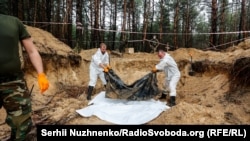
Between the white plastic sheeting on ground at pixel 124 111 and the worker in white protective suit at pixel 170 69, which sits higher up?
the worker in white protective suit at pixel 170 69

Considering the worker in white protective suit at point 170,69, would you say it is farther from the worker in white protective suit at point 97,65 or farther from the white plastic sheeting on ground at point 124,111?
the worker in white protective suit at point 97,65

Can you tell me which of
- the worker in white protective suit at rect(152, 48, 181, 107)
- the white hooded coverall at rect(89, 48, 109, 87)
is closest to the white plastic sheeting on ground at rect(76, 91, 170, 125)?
the worker in white protective suit at rect(152, 48, 181, 107)

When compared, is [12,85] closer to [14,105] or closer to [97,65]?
[14,105]

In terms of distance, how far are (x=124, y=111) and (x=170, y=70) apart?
2.27 metres

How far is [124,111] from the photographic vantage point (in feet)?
21.5

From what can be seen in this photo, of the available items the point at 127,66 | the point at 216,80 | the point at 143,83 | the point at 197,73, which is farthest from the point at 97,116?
the point at 127,66

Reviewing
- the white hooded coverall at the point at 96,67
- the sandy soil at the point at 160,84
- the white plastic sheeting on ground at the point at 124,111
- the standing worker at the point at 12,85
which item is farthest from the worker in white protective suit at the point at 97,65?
the standing worker at the point at 12,85

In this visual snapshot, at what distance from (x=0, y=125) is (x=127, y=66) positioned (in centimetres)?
1017

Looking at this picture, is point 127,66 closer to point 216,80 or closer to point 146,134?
point 216,80

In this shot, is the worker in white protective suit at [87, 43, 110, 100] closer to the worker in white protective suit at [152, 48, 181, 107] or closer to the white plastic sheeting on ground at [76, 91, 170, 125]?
the white plastic sheeting on ground at [76, 91, 170, 125]

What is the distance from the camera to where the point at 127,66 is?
15406 millimetres

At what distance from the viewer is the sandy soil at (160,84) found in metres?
5.82

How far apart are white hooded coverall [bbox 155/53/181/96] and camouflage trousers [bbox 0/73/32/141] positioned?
5.07 meters

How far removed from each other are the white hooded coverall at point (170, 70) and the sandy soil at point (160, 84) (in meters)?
0.60
